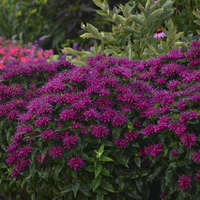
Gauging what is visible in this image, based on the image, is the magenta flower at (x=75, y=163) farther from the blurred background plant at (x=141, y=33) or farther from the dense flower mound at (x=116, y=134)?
the blurred background plant at (x=141, y=33)

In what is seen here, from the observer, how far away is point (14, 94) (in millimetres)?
3408

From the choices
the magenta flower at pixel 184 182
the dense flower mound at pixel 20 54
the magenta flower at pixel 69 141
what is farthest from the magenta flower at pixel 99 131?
the dense flower mound at pixel 20 54

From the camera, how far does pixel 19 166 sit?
2.85 m

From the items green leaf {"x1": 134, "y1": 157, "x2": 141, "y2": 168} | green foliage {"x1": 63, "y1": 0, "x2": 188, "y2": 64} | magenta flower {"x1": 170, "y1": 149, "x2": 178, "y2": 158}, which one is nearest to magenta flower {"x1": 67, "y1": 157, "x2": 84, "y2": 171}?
green leaf {"x1": 134, "y1": 157, "x2": 141, "y2": 168}

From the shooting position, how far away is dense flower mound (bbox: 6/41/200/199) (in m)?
2.50


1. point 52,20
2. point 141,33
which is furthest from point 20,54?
point 141,33

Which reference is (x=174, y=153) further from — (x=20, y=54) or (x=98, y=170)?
(x=20, y=54)

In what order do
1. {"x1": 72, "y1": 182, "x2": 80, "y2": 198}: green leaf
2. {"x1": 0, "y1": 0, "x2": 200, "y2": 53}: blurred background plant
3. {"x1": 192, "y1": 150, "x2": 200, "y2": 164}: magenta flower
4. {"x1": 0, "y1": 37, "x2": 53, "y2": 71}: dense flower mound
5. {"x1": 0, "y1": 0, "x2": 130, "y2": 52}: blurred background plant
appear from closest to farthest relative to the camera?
{"x1": 192, "y1": 150, "x2": 200, "y2": 164}: magenta flower
{"x1": 72, "y1": 182, "x2": 80, "y2": 198}: green leaf
{"x1": 0, "y1": 37, "x2": 53, "y2": 71}: dense flower mound
{"x1": 0, "y1": 0, "x2": 200, "y2": 53}: blurred background plant
{"x1": 0, "y1": 0, "x2": 130, "y2": 52}: blurred background plant

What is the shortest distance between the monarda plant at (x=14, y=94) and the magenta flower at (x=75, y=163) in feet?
2.42

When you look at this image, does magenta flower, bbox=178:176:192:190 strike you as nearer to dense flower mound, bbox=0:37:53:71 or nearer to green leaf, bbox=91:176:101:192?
green leaf, bbox=91:176:101:192

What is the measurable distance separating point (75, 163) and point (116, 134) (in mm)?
363

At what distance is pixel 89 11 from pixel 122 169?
508cm

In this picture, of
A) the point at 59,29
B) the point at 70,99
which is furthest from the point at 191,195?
the point at 59,29

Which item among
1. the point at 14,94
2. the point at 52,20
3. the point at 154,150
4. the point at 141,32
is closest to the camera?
the point at 154,150
